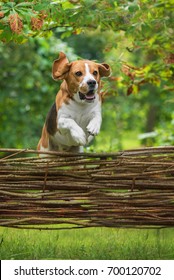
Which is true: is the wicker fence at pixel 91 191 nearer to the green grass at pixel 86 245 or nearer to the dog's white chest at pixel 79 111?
the green grass at pixel 86 245

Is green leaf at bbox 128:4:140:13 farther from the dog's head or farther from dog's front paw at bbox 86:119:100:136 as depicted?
dog's front paw at bbox 86:119:100:136

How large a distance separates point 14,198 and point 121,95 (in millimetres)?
8242

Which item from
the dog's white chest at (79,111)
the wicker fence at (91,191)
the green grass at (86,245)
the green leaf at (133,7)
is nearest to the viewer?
the wicker fence at (91,191)

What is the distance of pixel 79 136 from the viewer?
11.0 ft

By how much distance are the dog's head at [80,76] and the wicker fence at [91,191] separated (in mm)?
354

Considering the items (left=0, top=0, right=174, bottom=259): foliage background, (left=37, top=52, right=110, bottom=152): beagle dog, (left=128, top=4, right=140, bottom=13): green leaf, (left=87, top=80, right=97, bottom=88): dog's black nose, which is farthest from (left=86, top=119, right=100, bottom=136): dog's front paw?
(left=128, top=4, right=140, bottom=13): green leaf

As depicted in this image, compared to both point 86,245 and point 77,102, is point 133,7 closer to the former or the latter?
point 77,102

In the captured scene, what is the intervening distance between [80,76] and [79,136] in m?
0.32

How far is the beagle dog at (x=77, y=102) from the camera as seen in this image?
336 cm

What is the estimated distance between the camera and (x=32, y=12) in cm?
Result: 319

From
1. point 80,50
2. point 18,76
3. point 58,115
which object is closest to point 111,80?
point 58,115

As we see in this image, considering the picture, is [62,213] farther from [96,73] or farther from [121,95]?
[121,95]

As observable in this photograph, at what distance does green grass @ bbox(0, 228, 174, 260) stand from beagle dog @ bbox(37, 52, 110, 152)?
553 millimetres

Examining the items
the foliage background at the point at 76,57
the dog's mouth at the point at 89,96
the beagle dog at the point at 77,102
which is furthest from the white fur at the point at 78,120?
the foliage background at the point at 76,57
